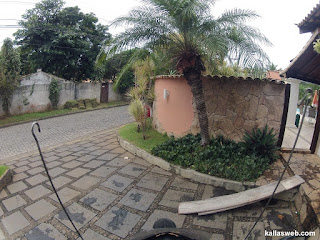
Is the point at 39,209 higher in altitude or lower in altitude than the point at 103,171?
lower

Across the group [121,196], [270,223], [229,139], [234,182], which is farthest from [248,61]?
[121,196]

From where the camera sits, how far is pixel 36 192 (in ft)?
12.2

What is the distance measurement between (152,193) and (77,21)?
17197 millimetres

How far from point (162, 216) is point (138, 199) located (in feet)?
1.98

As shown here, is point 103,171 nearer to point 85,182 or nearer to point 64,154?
point 85,182

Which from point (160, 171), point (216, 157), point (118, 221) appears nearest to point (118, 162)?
point (160, 171)

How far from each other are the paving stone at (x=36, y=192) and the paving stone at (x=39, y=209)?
0.74 ft

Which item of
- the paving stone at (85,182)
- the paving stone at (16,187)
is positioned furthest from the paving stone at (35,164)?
the paving stone at (85,182)

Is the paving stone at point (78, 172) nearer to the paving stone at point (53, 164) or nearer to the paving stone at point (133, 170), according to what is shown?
the paving stone at point (53, 164)

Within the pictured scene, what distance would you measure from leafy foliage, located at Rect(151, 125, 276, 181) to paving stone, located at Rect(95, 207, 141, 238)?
1.68 m

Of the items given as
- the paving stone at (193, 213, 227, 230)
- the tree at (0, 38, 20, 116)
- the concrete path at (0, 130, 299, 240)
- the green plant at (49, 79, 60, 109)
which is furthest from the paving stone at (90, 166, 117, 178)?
the green plant at (49, 79, 60, 109)

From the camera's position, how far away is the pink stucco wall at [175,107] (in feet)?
18.7

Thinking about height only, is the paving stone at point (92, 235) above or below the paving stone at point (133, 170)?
below

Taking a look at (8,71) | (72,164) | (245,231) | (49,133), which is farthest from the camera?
(8,71)
